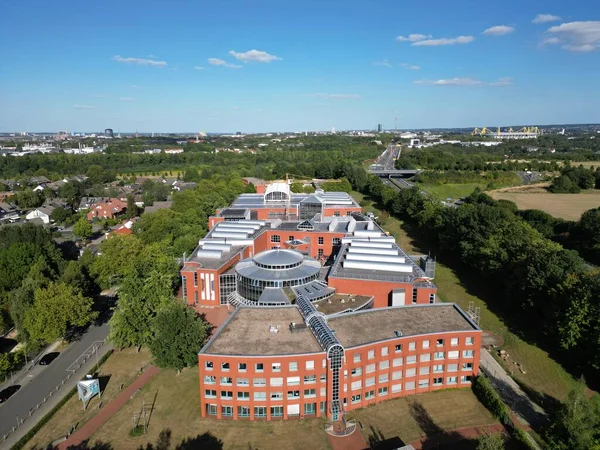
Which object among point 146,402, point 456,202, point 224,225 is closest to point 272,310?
point 146,402

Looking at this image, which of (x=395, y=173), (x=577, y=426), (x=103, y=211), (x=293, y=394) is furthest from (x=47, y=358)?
(x=395, y=173)

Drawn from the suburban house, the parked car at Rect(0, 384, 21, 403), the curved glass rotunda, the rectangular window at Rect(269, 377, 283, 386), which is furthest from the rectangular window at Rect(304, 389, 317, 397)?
the suburban house

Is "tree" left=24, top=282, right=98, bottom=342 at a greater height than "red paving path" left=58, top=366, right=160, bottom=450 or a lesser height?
greater

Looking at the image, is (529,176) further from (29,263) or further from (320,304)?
(29,263)

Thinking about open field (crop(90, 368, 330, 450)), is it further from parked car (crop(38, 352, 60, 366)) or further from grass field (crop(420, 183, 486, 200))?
grass field (crop(420, 183, 486, 200))

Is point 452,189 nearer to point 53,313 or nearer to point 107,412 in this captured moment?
point 53,313

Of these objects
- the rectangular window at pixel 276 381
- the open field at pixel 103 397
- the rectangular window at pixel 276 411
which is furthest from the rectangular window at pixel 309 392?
the open field at pixel 103 397
